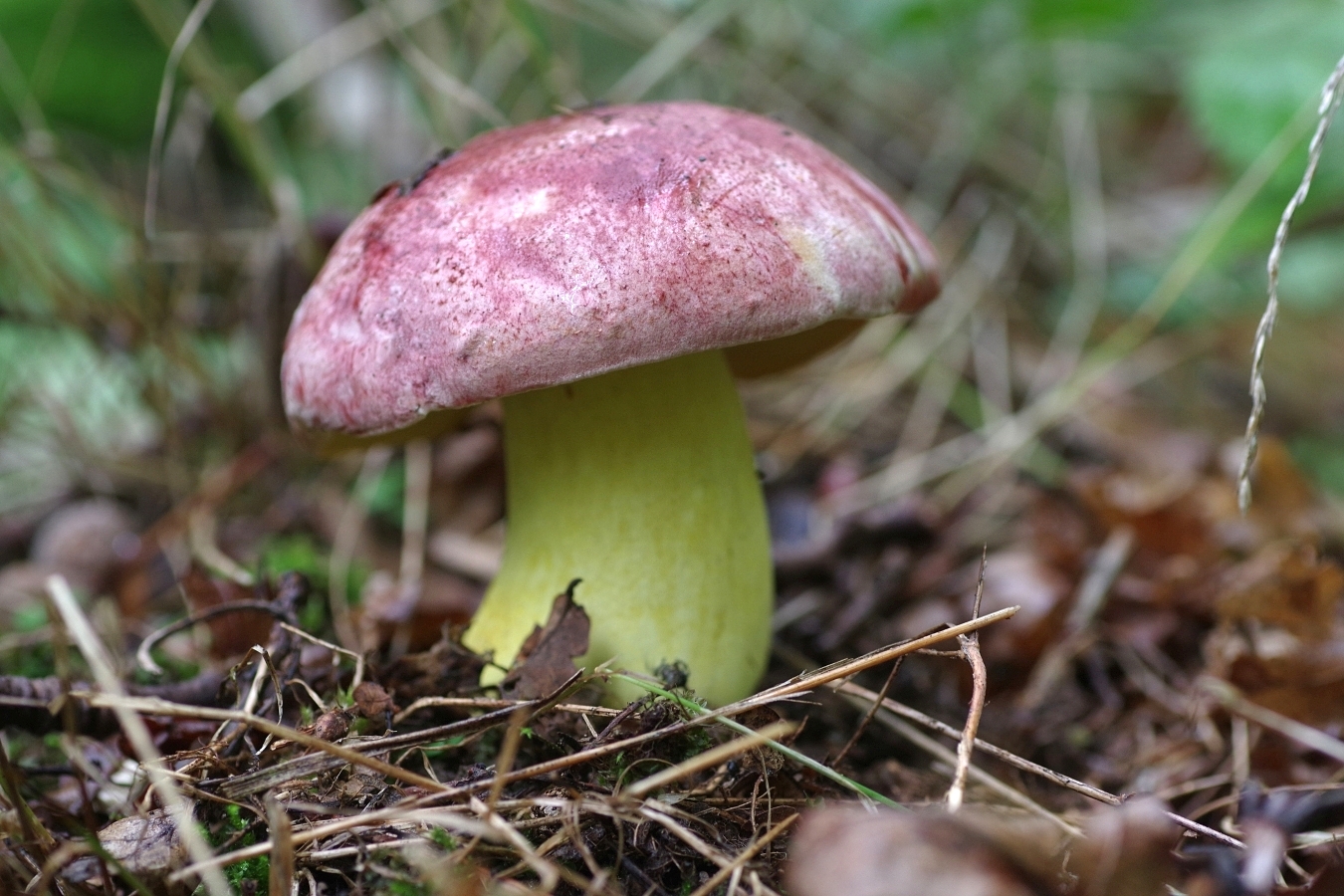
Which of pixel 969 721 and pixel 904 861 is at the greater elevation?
pixel 904 861

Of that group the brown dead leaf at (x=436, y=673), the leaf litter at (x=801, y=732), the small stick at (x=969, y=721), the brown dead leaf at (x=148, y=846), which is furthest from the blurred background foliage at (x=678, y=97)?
the small stick at (x=969, y=721)

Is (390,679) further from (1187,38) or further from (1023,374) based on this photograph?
(1187,38)

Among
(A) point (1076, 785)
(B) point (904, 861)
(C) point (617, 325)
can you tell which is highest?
(C) point (617, 325)

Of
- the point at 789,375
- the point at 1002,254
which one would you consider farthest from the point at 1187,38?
the point at 789,375

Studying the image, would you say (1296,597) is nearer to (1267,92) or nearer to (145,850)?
(1267,92)

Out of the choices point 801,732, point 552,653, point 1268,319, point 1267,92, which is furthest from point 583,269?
point 1267,92

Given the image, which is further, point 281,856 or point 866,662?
point 866,662

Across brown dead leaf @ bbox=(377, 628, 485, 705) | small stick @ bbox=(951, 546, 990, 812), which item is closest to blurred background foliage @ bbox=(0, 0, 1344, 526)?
brown dead leaf @ bbox=(377, 628, 485, 705)

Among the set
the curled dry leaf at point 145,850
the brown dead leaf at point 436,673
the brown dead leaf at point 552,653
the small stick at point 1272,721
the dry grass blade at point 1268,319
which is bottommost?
the small stick at point 1272,721

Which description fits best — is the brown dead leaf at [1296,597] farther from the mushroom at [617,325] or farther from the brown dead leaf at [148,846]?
the brown dead leaf at [148,846]
